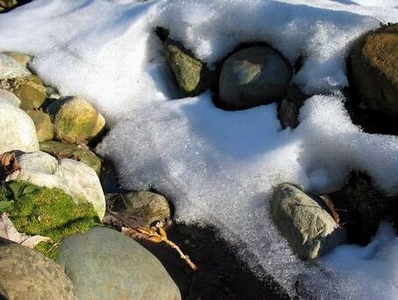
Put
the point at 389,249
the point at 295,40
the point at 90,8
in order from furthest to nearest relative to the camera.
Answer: the point at 90,8 < the point at 295,40 < the point at 389,249

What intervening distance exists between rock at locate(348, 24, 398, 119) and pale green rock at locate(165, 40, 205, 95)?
158 centimetres

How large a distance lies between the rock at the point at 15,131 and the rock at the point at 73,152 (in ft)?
0.99

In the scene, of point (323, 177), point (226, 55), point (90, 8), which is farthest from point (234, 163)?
point (90, 8)

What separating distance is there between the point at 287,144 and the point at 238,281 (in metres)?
1.31

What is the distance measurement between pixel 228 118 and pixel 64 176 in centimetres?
177

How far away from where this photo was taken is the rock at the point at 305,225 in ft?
12.7

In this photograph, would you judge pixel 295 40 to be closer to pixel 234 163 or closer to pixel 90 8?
pixel 234 163

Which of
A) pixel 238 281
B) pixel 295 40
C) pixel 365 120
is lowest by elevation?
pixel 238 281

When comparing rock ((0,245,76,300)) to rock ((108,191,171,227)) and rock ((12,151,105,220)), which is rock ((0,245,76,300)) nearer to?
rock ((12,151,105,220))

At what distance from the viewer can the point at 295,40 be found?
522 cm

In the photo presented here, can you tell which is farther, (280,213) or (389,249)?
(280,213)

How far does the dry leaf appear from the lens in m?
3.44

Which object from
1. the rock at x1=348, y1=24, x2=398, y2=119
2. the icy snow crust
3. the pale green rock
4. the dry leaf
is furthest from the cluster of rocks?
the rock at x1=348, y1=24, x2=398, y2=119

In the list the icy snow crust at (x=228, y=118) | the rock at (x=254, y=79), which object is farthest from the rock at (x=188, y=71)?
the rock at (x=254, y=79)
